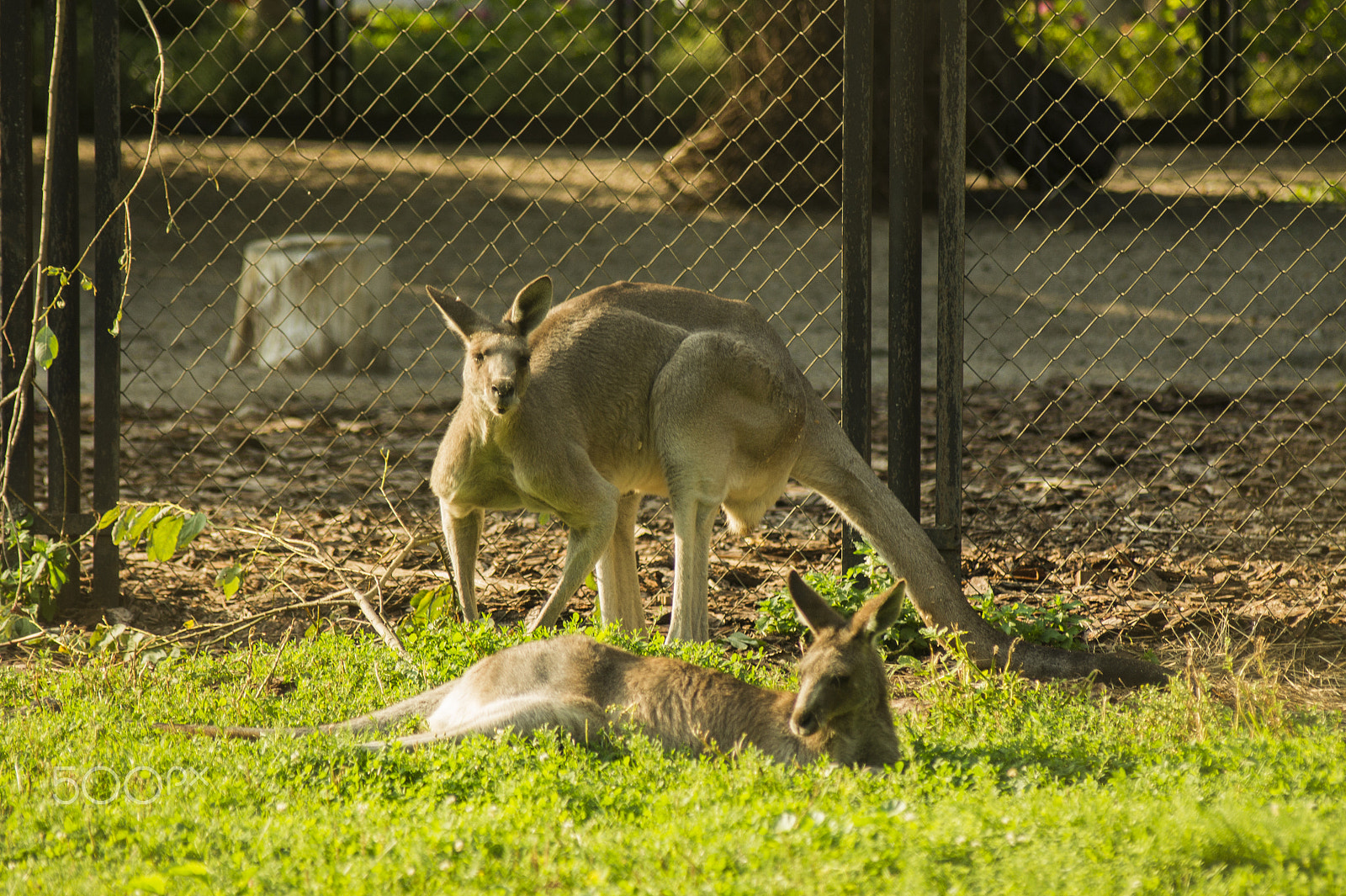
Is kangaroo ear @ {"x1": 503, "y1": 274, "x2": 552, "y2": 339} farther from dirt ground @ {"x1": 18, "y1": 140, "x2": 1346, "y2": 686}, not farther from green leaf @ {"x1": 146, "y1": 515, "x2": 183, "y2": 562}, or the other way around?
green leaf @ {"x1": 146, "y1": 515, "x2": 183, "y2": 562}

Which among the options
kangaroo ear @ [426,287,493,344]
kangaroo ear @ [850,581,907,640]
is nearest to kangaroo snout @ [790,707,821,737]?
kangaroo ear @ [850,581,907,640]

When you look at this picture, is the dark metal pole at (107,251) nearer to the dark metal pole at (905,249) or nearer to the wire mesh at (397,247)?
the wire mesh at (397,247)

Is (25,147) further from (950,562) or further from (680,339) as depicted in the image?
(950,562)

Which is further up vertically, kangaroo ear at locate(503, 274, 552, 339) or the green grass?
kangaroo ear at locate(503, 274, 552, 339)

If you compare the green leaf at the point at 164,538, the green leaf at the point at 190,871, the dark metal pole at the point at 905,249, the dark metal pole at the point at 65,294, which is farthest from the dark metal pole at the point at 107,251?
the dark metal pole at the point at 905,249

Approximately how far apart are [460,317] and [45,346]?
1276 millimetres

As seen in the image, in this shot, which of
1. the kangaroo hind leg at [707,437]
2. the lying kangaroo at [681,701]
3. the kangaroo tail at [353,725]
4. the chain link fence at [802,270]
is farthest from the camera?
the chain link fence at [802,270]

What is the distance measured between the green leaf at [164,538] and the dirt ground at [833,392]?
377 millimetres

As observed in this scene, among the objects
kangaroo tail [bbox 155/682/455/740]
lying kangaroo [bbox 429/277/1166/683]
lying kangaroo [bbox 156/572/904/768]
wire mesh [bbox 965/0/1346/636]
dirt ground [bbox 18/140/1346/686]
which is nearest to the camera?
lying kangaroo [bbox 156/572/904/768]

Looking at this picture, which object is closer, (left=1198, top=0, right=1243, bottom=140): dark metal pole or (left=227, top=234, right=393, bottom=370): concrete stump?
(left=227, top=234, right=393, bottom=370): concrete stump

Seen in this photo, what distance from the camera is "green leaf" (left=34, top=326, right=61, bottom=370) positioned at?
392 centimetres

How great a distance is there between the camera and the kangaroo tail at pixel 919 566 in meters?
3.82

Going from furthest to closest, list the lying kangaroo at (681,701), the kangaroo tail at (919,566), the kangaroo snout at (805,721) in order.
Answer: the kangaroo tail at (919,566) → the lying kangaroo at (681,701) → the kangaroo snout at (805,721)

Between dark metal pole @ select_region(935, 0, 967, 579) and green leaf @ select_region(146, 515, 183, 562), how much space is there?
2.48 meters
